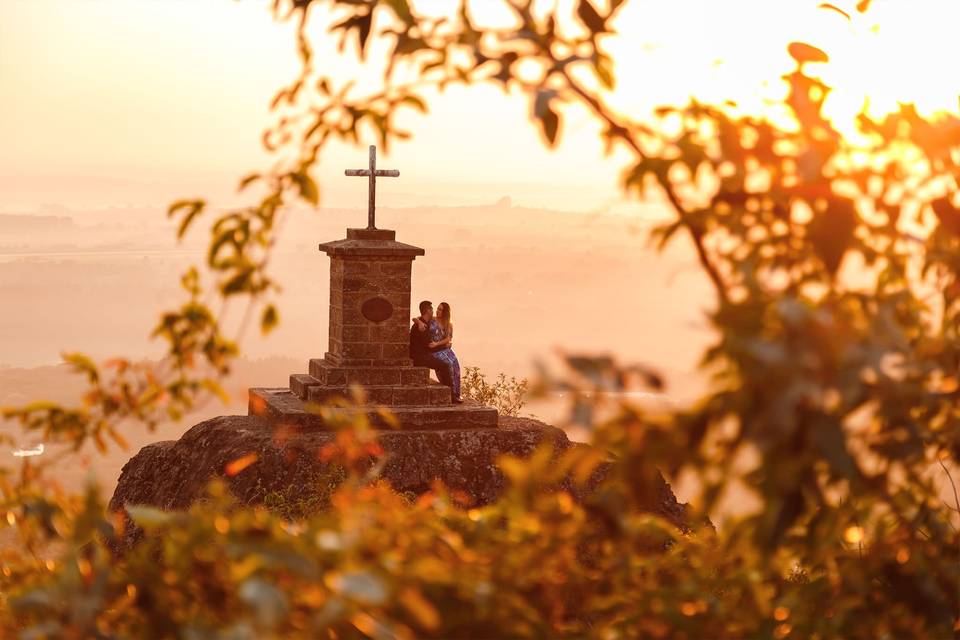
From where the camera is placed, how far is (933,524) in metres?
3.63

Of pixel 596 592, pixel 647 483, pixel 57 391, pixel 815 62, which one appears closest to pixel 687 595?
pixel 596 592

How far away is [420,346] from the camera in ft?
64.7

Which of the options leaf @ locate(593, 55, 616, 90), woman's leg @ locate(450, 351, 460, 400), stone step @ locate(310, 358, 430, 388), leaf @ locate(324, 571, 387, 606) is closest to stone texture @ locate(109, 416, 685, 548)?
woman's leg @ locate(450, 351, 460, 400)

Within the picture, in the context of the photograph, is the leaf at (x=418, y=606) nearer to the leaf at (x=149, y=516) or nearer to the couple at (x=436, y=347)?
the leaf at (x=149, y=516)

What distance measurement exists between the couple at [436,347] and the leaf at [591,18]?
16.4m

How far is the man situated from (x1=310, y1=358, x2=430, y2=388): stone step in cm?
20

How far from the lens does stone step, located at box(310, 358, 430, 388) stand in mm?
19062

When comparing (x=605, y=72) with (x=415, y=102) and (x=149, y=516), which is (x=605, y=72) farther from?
(x=149, y=516)

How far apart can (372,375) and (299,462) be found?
9.04 feet

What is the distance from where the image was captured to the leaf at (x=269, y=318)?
147 inches

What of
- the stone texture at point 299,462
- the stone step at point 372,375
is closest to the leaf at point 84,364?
the stone texture at point 299,462

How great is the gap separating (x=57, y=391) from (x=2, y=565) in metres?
170

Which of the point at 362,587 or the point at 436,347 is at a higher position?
the point at 436,347

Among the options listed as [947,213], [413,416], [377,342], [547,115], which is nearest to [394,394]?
[413,416]
